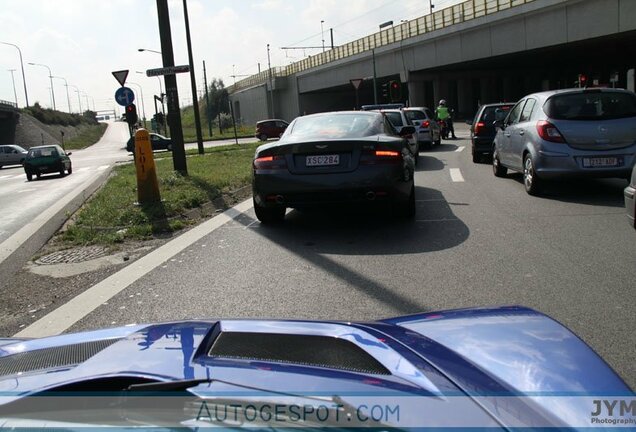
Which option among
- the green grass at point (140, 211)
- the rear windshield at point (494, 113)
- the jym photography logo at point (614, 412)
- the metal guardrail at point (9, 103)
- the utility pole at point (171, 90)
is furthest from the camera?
the metal guardrail at point (9, 103)

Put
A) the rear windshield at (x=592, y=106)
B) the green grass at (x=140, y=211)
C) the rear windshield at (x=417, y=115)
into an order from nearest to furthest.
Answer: the green grass at (x=140, y=211) → the rear windshield at (x=592, y=106) → the rear windshield at (x=417, y=115)

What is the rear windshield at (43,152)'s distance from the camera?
26922mm

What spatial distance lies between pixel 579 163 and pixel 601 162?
32 cm

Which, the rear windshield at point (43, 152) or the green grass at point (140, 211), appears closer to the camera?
the green grass at point (140, 211)

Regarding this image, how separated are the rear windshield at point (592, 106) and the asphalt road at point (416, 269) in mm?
1298

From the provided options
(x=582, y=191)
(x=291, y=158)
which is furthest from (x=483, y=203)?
(x=291, y=158)

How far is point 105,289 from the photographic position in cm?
566

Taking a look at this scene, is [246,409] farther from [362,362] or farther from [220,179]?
[220,179]

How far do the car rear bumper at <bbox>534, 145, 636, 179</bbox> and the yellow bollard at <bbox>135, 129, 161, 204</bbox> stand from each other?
6654 mm

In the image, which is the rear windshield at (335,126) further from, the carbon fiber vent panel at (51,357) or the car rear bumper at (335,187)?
the carbon fiber vent panel at (51,357)

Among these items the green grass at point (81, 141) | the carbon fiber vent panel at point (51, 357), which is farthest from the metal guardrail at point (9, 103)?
the carbon fiber vent panel at point (51, 357)

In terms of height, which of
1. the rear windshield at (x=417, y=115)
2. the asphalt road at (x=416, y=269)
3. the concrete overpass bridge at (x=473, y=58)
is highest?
the concrete overpass bridge at (x=473, y=58)

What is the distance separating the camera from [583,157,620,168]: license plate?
9.20 meters

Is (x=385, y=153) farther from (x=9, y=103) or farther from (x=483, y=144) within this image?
(x=9, y=103)
